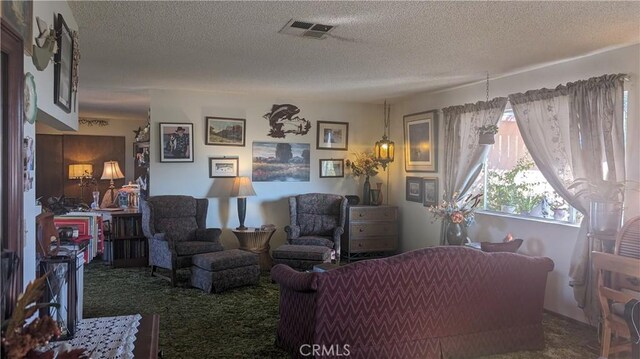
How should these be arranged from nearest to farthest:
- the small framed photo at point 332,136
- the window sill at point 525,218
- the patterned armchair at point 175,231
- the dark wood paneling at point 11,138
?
the dark wood paneling at point 11,138 < the window sill at point 525,218 < the patterned armchair at point 175,231 < the small framed photo at point 332,136

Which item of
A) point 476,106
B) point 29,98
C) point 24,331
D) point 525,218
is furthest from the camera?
point 476,106

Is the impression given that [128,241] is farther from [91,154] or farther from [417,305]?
[417,305]

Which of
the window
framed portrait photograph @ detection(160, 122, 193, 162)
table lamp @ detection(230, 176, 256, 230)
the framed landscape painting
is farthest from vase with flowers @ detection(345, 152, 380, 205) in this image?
framed portrait photograph @ detection(160, 122, 193, 162)

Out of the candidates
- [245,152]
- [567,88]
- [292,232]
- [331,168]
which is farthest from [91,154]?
[567,88]

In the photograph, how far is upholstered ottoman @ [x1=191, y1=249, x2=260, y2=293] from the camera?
482 centimetres

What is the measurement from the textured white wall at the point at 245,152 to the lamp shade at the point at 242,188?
0.28 meters

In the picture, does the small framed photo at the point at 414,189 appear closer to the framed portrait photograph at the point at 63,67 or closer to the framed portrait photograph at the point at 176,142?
the framed portrait photograph at the point at 176,142

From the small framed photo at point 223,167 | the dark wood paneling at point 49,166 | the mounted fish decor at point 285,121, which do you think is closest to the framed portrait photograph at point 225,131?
the small framed photo at point 223,167

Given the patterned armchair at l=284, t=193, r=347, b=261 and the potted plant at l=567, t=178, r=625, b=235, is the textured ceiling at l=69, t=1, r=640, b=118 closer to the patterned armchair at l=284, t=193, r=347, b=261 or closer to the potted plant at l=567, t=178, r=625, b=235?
the potted plant at l=567, t=178, r=625, b=235

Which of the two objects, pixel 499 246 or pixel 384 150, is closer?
pixel 499 246

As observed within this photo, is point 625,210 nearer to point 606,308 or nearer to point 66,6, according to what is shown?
point 606,308

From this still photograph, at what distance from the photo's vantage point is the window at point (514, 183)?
4.44 metres

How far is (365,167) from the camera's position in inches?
270

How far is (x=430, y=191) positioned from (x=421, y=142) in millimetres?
707
